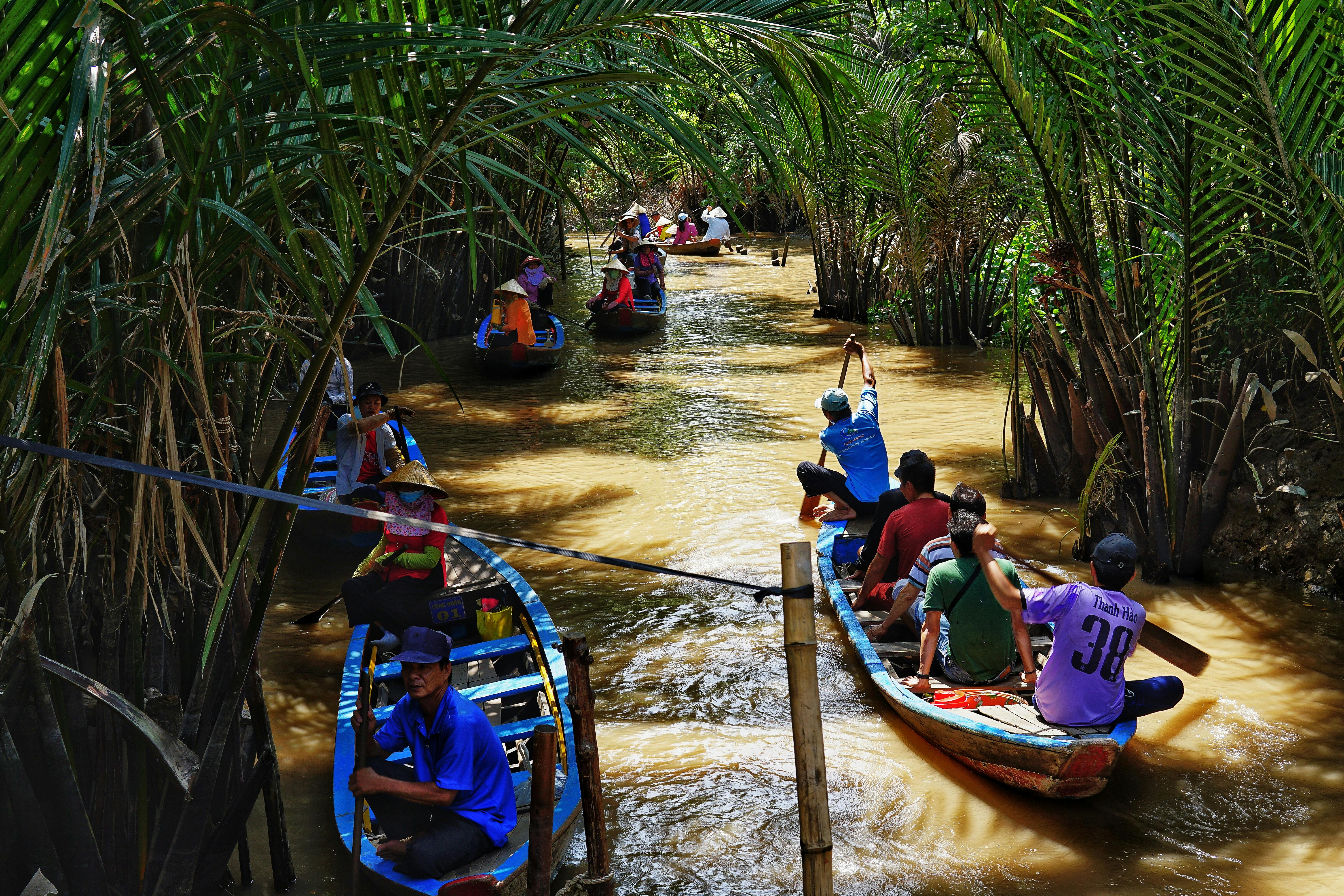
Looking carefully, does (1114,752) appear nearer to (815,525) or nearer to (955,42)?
(815,525)

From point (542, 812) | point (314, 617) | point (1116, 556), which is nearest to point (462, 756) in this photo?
point (542, 812)

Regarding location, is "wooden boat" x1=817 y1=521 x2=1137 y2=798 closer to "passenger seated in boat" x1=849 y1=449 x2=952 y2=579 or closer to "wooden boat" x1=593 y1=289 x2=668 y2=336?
"passenger seated in boat" x1=849 y1=449 x2=952 y2=579

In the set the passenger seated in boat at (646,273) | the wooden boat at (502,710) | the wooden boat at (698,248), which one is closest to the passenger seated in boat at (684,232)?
the wooden boat at (698,248)

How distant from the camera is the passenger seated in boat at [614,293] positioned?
17.6 metres

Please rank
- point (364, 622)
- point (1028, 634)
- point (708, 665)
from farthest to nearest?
point (708, 665), point (364, 622), point (1028, 634)

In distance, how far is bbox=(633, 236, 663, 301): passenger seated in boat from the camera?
1866 centimetres

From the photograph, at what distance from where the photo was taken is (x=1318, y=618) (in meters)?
6.65

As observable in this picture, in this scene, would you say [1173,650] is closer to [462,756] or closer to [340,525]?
[462,756]

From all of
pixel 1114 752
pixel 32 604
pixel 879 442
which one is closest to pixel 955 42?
pixel 879 442

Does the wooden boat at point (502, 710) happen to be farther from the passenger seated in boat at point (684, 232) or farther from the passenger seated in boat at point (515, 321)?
the passenger seated in boat at point (684, 232)

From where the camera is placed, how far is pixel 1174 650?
4.75m

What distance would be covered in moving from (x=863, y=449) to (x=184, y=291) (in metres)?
5.69

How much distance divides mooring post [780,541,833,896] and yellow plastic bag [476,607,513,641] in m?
3.04

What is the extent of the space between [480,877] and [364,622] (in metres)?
2.51
